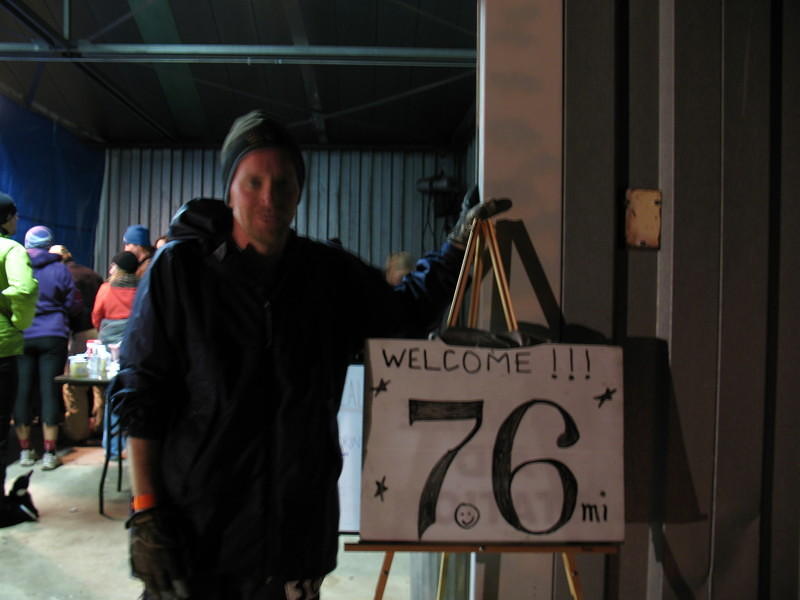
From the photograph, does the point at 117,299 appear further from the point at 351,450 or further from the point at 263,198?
the point at 263,198

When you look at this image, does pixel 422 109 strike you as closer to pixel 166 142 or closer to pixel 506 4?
pixel 166 142

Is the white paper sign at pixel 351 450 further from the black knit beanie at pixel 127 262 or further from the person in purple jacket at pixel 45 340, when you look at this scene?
the person in purple jacket at pixel 45 340

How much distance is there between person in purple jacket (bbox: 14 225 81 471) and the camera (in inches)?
182

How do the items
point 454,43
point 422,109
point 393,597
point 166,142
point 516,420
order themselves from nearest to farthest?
point 516,420 → point 393,597 → point 454,43 → point 422,109 → point 166,142

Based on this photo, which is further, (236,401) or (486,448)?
(486,448)

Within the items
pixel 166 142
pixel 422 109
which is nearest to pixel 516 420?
pixel 422 109

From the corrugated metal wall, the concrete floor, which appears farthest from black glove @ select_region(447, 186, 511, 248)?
the corrugated metal wall

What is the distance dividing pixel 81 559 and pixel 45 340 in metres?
1.99

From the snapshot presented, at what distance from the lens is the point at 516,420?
1.59 metres

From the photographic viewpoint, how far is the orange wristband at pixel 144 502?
137cm

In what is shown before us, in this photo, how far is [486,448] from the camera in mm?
1578

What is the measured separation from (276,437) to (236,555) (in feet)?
0.94

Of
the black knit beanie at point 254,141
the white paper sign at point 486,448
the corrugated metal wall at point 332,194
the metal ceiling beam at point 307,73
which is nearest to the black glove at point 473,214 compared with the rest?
the white paper sign at point 486,448

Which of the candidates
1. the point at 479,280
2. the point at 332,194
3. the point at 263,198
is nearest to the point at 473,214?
the point at 479,280
